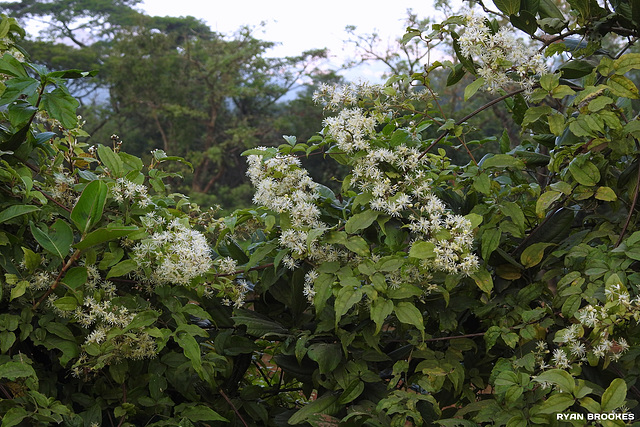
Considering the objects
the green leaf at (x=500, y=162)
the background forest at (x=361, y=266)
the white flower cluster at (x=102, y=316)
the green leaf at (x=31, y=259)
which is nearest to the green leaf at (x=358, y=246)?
the background forest at (x=361, y=266)

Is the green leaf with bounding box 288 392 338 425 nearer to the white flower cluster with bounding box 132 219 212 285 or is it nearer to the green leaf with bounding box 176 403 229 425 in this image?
the green leaf with bounding box 176 403 229 425

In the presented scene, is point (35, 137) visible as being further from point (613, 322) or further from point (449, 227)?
point (613, 322)

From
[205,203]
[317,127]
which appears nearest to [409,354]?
[205,203]

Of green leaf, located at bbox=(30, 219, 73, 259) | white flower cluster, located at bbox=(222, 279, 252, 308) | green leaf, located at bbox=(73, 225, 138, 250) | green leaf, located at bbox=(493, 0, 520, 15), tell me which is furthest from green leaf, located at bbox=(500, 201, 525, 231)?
green leaf, located at bbox=(30, 219, 73, 259)

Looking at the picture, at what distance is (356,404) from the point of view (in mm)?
930

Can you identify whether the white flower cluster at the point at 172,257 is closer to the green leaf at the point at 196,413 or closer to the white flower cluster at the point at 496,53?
the green leaf at the point at 196,413

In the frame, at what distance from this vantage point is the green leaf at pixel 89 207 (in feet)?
2.79

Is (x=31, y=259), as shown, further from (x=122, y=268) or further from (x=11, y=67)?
(x=11, y=67)

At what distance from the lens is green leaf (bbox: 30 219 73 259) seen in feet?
2.77

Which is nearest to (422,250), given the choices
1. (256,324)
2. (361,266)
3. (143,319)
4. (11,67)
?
(361,266)

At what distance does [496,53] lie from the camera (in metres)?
0.92

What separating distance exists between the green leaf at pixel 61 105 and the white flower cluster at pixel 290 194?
30 cm

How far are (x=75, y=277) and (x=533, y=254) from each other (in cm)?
75

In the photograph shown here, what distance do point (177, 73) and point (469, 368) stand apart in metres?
12.3
